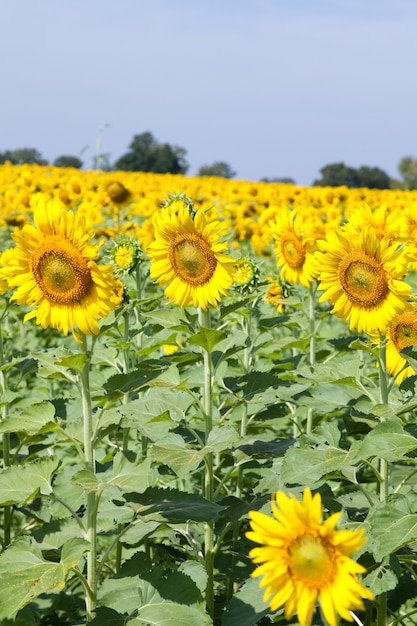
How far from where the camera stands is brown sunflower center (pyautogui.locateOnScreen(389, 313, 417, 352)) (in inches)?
125

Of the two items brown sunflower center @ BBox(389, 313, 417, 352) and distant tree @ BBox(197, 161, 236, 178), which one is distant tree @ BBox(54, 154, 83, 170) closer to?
distant tree @ BBox(197, 161, 236, 178)

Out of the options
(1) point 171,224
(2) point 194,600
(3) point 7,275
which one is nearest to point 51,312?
(3) point 7,275

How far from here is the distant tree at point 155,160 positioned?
40.7 m

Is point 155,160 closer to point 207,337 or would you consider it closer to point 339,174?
point 339,174

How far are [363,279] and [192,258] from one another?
0.59 metres

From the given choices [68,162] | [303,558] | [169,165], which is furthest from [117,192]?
[169,165]

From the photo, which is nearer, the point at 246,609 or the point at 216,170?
the point at 246,609

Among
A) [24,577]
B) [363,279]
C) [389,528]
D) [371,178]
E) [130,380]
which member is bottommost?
[24,577]

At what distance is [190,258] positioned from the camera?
3031 millimetres

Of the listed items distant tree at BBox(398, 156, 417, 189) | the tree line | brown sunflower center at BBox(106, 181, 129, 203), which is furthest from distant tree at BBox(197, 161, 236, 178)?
distant tree at BBox(398, 156, 417, 189)

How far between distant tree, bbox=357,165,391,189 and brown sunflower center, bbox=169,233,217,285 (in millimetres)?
42783

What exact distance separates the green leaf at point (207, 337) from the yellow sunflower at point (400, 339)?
701 mm

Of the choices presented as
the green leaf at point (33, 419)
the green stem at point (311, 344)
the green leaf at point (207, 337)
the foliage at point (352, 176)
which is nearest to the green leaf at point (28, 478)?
the green leaf at point (33, 419)

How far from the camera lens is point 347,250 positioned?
2.98 metres
